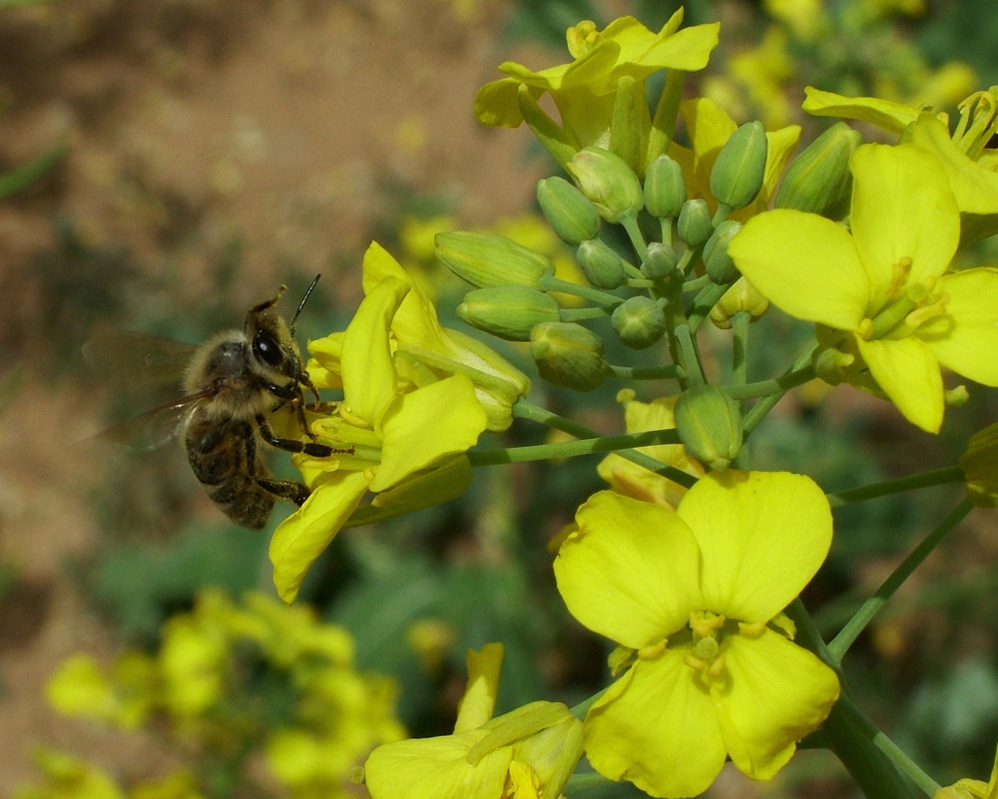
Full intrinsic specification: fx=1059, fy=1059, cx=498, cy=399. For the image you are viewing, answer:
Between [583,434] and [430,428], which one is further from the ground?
[430,428]

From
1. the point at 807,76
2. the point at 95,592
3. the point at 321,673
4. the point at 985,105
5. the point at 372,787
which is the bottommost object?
the point at 95,592

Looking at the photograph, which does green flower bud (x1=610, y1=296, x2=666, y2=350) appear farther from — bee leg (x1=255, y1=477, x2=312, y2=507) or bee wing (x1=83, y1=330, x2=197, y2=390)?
bee wing (x1=83, y1=330, x2=197, y2=390)

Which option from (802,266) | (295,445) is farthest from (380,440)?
(802,266)

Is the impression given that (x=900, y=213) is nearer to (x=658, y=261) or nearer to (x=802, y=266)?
(x=802, y=266)

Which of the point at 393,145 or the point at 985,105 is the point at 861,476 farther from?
the point at 393,145

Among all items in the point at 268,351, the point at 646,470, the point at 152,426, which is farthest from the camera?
the point at 152,426

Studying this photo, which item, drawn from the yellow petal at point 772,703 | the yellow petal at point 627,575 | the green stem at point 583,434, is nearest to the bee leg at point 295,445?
the green stem at point 583,434

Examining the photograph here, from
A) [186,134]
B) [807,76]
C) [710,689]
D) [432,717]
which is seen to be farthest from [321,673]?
[186,134]
